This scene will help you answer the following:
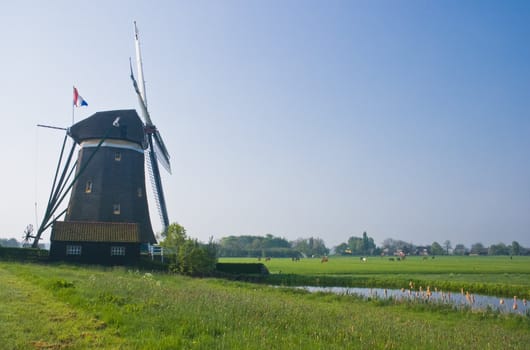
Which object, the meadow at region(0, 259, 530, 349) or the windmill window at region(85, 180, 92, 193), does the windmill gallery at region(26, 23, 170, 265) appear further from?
the meadow at region(0, 259, 530, 349)

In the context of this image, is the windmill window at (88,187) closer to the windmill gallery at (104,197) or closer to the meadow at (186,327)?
the windmill gallery at (104,197)

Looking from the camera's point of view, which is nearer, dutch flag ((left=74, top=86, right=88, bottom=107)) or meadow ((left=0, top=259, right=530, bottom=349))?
meadow ((left=0, top=259, right=530, bottom=349))

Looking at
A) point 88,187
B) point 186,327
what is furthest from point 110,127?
point 186,327

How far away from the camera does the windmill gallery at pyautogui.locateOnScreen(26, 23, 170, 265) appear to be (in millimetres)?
33625

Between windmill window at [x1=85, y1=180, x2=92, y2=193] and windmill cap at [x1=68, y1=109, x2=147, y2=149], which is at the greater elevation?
windmill cap at [x1=68, y1=109, x2=147, y2=149]

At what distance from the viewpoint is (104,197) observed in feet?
120

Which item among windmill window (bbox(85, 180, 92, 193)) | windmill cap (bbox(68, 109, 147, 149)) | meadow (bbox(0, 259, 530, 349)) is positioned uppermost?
windmill cap (bbox(68, 109, 147, 149))

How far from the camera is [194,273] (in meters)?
31.2

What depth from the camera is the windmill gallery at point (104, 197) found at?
33.6 meters

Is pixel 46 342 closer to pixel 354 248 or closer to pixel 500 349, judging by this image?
pixel 500 349

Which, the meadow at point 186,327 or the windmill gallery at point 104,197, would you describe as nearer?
the meadow at point 186,327

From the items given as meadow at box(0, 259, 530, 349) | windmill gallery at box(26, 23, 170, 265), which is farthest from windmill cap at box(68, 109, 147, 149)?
meadow at box(0, 259, 530, 349)

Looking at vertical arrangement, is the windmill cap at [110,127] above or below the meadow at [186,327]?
above

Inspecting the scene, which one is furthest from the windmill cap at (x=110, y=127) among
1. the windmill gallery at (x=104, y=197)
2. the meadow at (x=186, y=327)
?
the meadow at (x=186, y=327)
